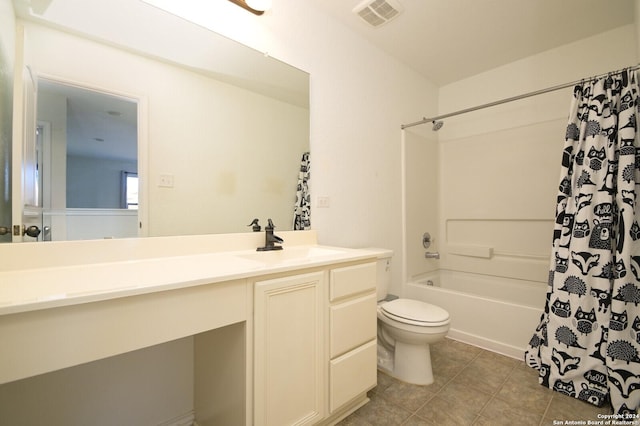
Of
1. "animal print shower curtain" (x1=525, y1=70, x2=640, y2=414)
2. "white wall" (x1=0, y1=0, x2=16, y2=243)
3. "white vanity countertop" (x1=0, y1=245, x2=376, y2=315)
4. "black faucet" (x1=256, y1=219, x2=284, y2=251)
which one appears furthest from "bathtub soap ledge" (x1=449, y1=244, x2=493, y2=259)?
"white wall" (x1=0, y1=0, x2=16, y2=243)

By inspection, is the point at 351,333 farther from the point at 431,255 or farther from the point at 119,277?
the point at 431,255

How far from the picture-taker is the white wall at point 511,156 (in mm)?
2236

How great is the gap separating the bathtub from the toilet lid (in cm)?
64

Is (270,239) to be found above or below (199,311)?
above

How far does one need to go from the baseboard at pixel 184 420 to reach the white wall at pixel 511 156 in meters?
2.51

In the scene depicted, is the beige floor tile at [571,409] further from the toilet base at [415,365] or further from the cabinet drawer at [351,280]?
the cabinet drawer at [351,280]

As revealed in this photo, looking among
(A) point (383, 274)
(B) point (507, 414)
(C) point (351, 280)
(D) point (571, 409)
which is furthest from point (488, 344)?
(C) point (351, 280)

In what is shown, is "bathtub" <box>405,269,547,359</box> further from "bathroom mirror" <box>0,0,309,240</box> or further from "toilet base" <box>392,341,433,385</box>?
"bathroom mirror" <box>0,0,309,240</box>

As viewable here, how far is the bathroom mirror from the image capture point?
1086 millimetres

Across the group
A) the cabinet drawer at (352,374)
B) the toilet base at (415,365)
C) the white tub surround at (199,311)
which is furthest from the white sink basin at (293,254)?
the toilet base at (415,365)

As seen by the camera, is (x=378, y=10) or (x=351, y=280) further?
(x=378, y=10)

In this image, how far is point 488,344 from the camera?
2.07 meters

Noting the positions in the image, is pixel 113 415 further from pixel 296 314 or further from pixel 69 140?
pixel 69 140

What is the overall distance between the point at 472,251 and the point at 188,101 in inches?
106
